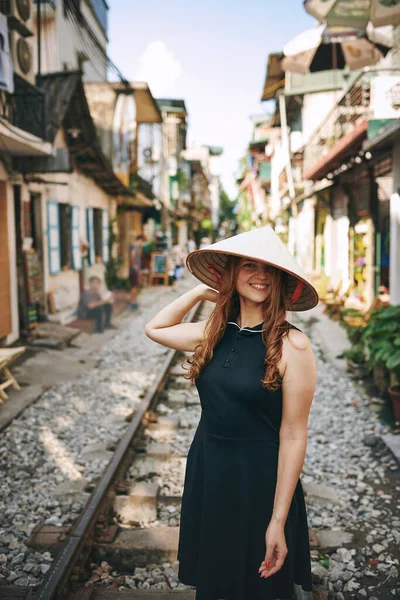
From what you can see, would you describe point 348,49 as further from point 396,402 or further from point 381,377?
point 396,402

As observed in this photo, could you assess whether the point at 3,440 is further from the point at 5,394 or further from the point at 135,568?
the point at 135,568

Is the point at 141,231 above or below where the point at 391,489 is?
above

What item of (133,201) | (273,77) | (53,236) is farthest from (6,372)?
(273,77)

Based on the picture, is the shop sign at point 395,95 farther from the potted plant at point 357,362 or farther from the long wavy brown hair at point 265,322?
the long wavy brown hair at point 265,322

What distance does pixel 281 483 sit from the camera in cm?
216

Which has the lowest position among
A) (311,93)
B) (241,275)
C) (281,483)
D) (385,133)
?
(281,483)

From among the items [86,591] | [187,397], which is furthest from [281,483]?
[187,397]

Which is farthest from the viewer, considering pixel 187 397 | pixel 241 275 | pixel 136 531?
pixel 187 397

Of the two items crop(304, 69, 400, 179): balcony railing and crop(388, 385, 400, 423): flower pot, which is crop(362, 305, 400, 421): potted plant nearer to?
crop(388, 385, 400, 423): flower pot

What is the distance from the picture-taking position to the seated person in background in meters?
12.8

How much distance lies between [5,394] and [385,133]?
676 centimetres

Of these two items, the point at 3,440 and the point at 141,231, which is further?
the point at 141,231

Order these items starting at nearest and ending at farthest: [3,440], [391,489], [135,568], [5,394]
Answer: [135,568] < [391,489] < [3,440] < [5,394]

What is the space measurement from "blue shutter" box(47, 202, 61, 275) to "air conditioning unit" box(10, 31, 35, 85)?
8.92ft
